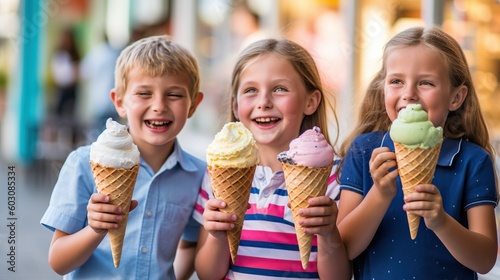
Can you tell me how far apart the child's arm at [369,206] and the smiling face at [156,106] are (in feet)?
2.10

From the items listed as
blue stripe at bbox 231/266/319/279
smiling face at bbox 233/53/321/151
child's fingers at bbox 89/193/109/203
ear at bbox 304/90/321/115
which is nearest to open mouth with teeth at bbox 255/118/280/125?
smiling face at bbox 233/53/321/151

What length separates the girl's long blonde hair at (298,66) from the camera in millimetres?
2730

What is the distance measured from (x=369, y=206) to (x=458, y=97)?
18.5 inches

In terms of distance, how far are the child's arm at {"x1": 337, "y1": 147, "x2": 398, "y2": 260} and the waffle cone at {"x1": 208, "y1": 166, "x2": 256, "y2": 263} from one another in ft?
1.01

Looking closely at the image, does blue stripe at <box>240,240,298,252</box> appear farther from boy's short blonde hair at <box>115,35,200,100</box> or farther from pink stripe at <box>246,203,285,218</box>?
boy's short blonde hair at <box>115,35,200,100</box>

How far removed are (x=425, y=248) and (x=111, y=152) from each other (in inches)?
38.7

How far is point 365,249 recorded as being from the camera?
8.11ft

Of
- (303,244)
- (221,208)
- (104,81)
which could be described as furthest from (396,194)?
(104,81)

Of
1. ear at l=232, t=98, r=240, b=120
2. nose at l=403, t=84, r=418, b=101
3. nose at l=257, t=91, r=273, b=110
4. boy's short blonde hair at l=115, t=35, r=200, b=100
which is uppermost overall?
boy's short blonde hair at l=115, t=35, r=200, b=100

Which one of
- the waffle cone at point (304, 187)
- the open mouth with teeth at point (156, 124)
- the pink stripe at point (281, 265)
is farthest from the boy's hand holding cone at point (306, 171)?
the open mouth with teeth at point (156, 124)

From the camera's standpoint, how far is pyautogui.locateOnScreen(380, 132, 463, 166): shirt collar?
2.40 metres

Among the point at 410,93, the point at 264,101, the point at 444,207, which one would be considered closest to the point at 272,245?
the point at 264,101

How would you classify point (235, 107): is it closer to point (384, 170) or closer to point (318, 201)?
point (318, 201)

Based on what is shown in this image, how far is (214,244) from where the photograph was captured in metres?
2.52
